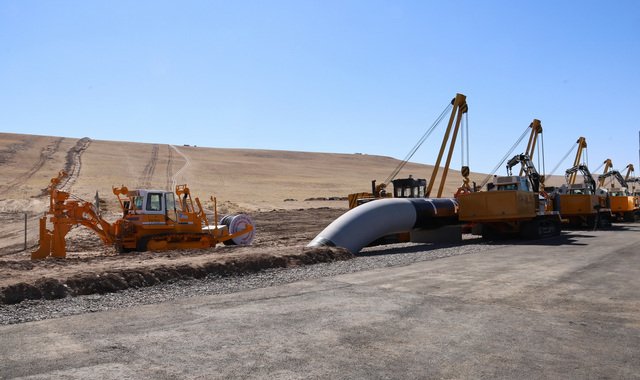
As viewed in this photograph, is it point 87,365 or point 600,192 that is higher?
point 600,192

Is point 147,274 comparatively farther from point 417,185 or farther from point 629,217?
point 629,217

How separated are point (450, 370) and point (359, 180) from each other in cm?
8047

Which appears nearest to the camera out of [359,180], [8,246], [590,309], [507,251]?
[590,309]

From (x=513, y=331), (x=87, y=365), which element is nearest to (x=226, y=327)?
(x=87, y=365)

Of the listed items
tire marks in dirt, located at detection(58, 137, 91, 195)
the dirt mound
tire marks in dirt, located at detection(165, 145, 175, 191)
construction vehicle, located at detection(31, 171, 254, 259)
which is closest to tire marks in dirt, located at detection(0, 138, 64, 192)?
tire marks in dirt, located at detection(58, 137, 91, 195)

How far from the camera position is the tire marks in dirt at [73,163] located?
169 ft

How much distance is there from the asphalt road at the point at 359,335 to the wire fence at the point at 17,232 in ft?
57.4

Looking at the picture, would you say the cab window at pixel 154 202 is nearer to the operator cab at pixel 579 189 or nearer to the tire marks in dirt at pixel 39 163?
the operator cab at pixel 579 189

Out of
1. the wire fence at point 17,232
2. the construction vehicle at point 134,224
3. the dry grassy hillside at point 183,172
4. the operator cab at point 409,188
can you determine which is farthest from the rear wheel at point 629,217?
the wire fence at point 17,232

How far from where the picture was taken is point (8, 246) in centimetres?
2533

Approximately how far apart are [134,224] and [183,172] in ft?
175

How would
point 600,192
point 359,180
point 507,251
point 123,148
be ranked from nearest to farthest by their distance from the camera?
point 507,251
point 600,192
point 359,180
point 123,148

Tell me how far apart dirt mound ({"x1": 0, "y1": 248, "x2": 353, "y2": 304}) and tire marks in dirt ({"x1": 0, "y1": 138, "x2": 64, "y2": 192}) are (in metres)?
38.2

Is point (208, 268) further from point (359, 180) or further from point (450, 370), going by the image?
point (359, 180)
